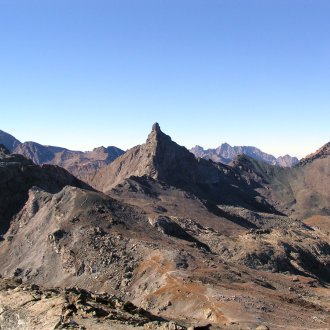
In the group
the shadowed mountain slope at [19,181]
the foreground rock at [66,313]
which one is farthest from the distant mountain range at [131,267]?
the shadowed mountain slope at [19,181]

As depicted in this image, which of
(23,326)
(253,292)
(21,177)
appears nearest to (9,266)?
(21,177)

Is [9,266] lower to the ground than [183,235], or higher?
lower

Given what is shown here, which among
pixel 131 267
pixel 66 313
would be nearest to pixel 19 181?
pixel 131 267

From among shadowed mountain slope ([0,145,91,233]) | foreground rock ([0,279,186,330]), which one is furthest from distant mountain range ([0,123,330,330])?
shadowed mountain slope ([0,145,91,233])

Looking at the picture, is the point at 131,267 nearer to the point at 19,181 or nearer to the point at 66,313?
the point at 66,313

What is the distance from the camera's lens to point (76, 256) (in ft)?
241

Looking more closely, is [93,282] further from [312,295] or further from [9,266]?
[312,295]

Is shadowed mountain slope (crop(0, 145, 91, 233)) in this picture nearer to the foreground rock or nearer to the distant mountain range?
the distant mountain range

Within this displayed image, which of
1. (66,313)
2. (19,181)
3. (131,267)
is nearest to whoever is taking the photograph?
(66,313)

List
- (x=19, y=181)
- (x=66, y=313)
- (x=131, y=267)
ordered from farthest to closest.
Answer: (x=19, y=181) → (x=131, y=267) → (x=66, y=313)

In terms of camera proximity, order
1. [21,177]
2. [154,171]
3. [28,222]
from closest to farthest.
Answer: [28,222] < [21,177] < [154,171]

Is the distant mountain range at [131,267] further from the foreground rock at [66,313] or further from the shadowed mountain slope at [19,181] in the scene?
the shadowed mountain slope at [19,181]

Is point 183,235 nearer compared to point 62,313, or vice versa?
point 62,313

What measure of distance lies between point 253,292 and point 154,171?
13705cm
